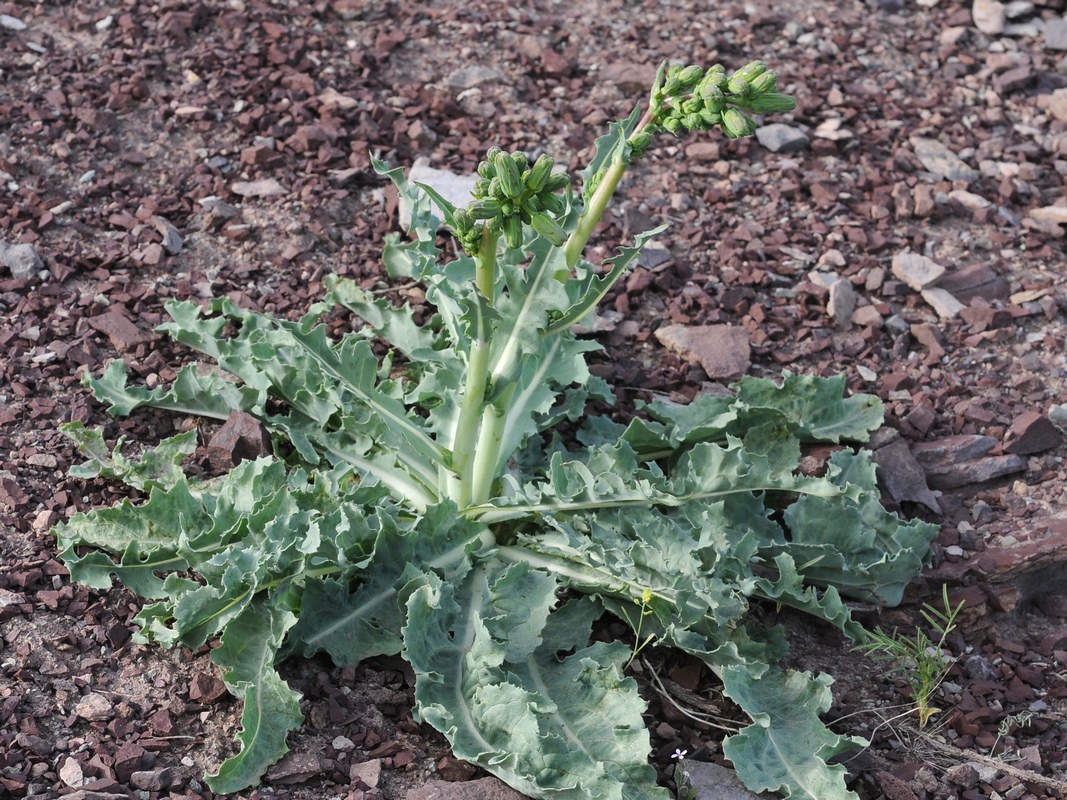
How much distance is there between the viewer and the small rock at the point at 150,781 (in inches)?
124

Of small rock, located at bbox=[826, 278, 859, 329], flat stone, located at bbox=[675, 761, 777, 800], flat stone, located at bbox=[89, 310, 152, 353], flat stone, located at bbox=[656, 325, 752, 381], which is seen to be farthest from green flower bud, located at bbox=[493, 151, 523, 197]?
small rock, located at bbox=[826, 278, 859, 329]

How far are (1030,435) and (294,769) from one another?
3058 mm

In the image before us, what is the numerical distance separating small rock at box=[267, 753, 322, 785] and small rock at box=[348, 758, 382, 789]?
94mm

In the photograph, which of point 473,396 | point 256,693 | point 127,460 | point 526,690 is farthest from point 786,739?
point 127,460

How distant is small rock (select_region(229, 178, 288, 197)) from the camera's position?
5.33 meters

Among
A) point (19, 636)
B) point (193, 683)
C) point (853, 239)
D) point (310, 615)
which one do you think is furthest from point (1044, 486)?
point (19, 636)

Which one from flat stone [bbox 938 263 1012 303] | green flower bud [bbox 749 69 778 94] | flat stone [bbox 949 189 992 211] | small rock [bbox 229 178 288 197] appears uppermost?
green flower bud [bbox 749 69 778 94]

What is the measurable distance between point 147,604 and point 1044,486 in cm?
329

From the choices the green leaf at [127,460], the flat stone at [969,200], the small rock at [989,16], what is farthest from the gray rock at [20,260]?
the small rock at [989,16]

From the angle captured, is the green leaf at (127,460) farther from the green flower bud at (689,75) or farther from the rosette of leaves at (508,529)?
the green flower bud at (689,75)

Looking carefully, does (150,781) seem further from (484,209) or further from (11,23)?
(11,23)

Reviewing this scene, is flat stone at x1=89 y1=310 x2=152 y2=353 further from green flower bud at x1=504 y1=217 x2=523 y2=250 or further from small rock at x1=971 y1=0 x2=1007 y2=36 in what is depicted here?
small rock at x1=971 y1=0 x2=1007 y2=36

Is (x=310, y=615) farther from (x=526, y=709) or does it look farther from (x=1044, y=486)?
(x=1044, y=486)

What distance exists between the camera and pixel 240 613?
11.1 feet
